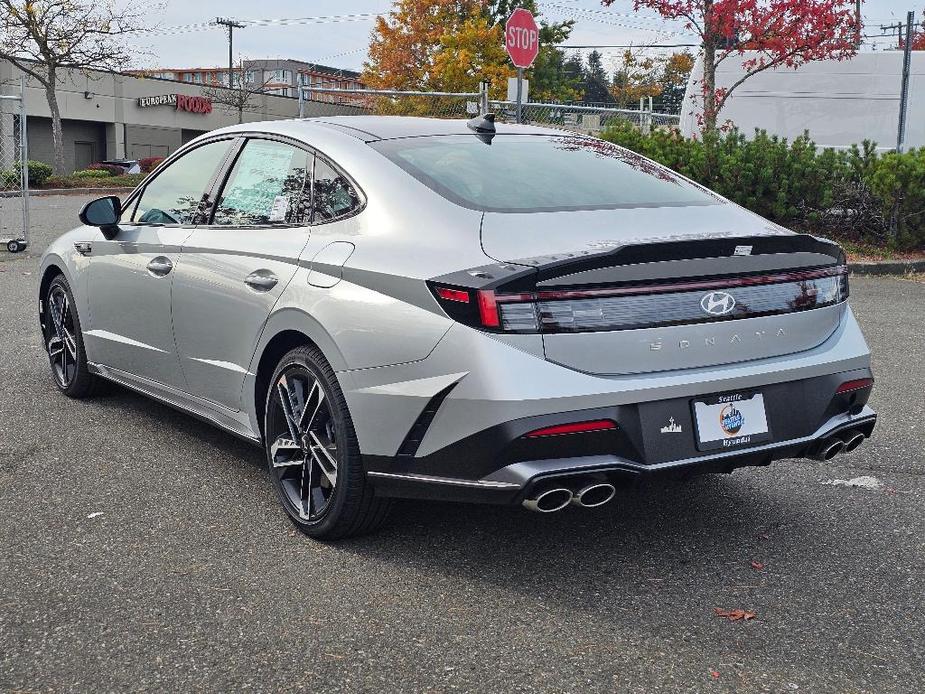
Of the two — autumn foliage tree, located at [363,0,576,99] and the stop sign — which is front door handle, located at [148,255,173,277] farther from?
autumn foliage tree, located at [363,0,576,99]

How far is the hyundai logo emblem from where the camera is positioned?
3.38 meters

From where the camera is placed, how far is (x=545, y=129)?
15.8 ft

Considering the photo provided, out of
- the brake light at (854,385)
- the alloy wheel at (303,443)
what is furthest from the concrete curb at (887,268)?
the alloy wheel at (303,443)

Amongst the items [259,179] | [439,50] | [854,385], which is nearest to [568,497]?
[854,385]

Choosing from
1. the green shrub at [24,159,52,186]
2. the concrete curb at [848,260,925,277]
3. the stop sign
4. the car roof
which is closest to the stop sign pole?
Answer: the stop sign

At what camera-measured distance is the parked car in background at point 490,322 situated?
A: 322 cm

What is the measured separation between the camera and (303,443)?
3922 millimetres

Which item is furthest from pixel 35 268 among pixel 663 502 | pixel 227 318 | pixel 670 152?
pixel 663 502

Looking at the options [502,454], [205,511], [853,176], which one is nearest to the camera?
[502,454]

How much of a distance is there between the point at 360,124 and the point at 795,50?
541 inches

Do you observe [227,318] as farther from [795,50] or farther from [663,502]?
[795,50]

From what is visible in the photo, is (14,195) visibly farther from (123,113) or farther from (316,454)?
(123,113)

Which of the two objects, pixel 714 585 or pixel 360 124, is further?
pixel 360 124

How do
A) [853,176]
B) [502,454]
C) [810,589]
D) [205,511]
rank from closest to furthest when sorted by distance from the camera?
[502,454], [810,589], [205,511], [853,176]
